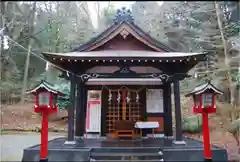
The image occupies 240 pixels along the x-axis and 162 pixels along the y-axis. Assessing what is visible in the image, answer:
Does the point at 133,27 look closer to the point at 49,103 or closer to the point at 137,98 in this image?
the point at 137,98

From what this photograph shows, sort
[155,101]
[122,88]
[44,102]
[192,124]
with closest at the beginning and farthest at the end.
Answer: [44,102] → [122,88] → [155,101] → [192,124]

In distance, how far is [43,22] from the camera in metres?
11.6

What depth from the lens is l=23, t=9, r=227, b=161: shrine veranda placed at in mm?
7723

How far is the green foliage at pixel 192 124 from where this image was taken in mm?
12781

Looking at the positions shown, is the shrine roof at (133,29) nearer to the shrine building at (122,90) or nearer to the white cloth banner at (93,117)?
the shrine building at (122,90)

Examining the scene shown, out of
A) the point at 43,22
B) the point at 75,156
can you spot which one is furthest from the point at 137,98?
the point at 43,22

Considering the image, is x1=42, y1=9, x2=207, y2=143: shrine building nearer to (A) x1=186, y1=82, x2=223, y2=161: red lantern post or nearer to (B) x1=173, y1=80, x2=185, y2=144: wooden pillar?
(B) x1=173, y1=80, x2=185, y2=144: wooden pillar

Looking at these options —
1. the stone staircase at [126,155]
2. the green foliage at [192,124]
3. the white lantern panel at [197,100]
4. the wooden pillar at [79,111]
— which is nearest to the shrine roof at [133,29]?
the wooden pillar at [79,111]

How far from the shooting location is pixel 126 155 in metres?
6.81

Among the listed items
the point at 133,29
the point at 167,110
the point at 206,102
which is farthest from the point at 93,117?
the point at 206,102

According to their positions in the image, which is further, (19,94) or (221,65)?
(19,94)

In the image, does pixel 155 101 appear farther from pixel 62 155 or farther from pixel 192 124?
pixel 62 155

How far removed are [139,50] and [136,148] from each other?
425 centimetres

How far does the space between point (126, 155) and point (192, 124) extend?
7.26 metres
